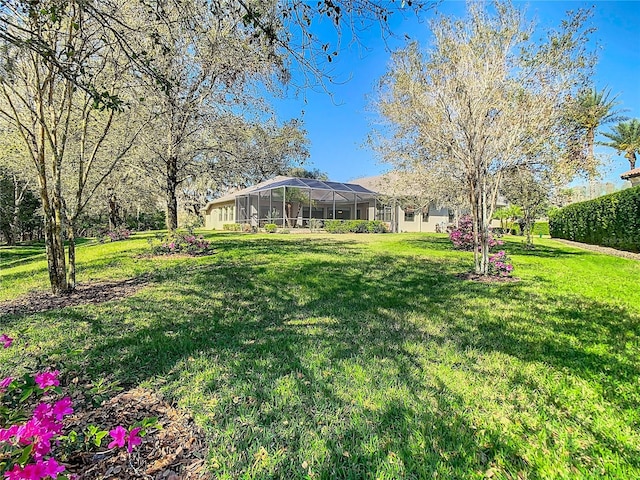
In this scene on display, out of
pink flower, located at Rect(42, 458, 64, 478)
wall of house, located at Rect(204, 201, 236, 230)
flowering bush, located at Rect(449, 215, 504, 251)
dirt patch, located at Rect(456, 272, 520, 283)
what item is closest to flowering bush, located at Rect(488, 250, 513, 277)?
dirt patch, located at Rect(456, 272, 520, 283)

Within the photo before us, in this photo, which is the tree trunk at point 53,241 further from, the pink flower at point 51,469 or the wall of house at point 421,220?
the wall of house at point 421,220

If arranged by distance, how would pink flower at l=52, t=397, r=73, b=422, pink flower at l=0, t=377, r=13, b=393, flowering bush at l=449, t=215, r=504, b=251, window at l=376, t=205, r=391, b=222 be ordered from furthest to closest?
window at l=376, t=205, r=391, b=222 < flowering bush at l=449, t=215, r=504, b=251 < pink flower at l=0, t=377, r=13, b=393 < pink flower at l=52, t=397, r=73, b=422

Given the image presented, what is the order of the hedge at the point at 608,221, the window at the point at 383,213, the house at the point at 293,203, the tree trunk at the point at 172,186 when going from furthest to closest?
1. the window at the point at 383,213
2. the house at the point at 293,203
3. the tree trunk at the point at 172,186
4. the hedge at the point at 608,221

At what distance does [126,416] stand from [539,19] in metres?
11.7

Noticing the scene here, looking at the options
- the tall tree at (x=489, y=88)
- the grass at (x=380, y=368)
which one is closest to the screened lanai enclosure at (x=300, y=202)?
the tall tree at (x=489, y=88)

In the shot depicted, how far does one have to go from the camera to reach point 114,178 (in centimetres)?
1838

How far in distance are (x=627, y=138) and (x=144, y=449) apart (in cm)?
3701

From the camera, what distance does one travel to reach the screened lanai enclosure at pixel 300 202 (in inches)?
982

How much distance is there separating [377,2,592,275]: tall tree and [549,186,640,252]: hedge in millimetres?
4624

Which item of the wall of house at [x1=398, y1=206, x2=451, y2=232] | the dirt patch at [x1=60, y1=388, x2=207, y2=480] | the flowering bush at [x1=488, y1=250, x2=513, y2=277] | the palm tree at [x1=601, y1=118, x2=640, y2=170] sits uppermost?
the palm tree at [x1=601, y1=118, x2=640, y2=170]

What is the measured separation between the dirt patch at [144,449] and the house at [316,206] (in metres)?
21.2

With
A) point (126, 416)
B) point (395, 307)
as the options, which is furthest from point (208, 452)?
point (395, 307)

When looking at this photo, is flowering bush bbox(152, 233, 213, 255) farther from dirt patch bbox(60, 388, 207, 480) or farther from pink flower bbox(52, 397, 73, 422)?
pink flower bbox(52, 397, 73, 422)

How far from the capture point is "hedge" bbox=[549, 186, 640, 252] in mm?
11992
